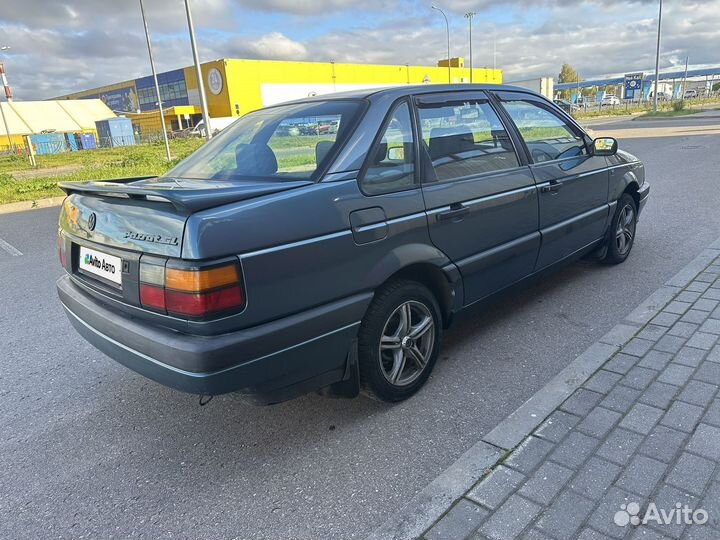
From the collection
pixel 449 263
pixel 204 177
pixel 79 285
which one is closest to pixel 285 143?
pixel 204 177

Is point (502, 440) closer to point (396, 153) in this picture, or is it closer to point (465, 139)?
point (396, 153)

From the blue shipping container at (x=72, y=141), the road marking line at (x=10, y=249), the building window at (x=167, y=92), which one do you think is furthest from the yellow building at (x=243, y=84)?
the road marking line at (x=10, y=249)

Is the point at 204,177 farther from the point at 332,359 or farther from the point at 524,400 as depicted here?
the point at 524,400

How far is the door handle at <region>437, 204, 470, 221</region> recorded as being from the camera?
2.96m

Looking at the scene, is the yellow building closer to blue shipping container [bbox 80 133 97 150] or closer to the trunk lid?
blue shipping container [bbox 80 133 97 150]

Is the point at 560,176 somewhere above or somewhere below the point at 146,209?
below

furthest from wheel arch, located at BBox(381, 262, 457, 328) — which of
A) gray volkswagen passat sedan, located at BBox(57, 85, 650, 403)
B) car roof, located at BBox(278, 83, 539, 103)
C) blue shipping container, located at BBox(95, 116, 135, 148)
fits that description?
blue shipping container, located at BBox(95, 116, 135, 148)

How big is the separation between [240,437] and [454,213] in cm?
173

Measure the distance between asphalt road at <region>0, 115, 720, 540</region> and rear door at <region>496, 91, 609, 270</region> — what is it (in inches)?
21.7

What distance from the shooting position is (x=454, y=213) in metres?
3.03

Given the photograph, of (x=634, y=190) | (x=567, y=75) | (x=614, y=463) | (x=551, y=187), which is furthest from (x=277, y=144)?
(x=567, y=75)

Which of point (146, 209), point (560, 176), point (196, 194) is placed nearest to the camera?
point (196, 194)

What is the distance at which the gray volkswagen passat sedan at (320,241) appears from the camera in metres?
2.14

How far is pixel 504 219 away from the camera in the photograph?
3396 mm
